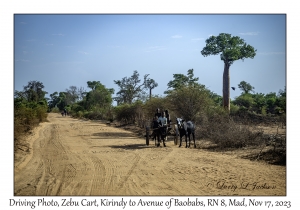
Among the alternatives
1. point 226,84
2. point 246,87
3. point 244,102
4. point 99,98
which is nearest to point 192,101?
point 226,84

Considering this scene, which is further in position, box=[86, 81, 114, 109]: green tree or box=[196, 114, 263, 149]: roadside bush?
box=[86, 81, 114, 109]: green tree

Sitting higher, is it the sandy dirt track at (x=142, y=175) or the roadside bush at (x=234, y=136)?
the roadside bush at (x=234, y=136)

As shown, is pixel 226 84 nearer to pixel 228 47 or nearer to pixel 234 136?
pixel 228 47

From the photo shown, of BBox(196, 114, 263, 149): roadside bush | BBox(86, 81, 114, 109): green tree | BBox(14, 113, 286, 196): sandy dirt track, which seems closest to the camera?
BBox(14, 113, 286, 196): sandy dirt track

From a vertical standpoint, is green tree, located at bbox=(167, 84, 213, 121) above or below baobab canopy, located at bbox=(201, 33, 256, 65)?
below

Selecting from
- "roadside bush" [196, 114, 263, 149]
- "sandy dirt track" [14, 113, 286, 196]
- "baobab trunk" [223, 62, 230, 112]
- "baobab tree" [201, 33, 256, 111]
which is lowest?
"sandy dirt track" [14, 113, 286, 196]

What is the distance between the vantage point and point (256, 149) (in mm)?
13461

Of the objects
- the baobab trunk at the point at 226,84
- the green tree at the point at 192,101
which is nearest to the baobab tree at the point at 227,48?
the baobab trunk at the point at 226,84

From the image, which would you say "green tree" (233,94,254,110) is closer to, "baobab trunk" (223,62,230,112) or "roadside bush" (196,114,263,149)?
"baobab trunk" (223,62,230,112)

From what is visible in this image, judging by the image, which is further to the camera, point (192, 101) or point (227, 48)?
point (227, 48)

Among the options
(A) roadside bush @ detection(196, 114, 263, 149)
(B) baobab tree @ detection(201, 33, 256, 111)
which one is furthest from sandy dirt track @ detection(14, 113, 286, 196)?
(B) baobab tree @ detection(201, 33, 256, 111)

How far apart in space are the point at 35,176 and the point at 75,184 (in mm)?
1597

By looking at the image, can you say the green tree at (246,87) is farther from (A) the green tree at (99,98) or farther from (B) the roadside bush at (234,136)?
(B) the roadside bush at (234,136)

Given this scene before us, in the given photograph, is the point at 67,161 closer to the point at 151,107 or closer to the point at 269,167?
the point at 269,167
